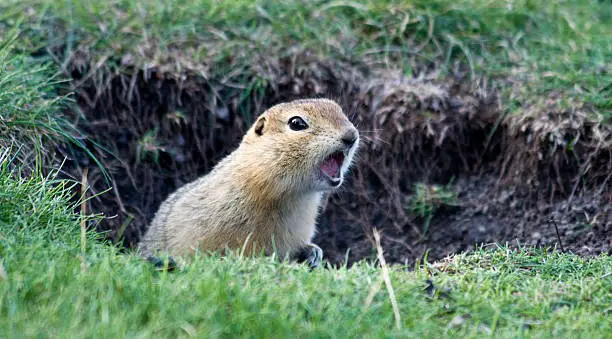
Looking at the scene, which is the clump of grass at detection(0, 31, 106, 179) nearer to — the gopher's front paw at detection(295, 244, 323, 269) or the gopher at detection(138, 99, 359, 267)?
the gopher at detection(138, 99, 359, 267)

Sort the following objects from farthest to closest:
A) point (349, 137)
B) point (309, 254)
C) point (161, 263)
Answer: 1. point (309, 254)
2. point (349, 137)
3. point (161, 263)

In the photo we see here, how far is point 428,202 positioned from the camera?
628 centimetres

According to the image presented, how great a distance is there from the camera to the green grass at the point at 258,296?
3.00 m

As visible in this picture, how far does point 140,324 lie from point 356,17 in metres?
4.51

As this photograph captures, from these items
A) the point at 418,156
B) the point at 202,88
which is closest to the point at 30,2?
the point at 202,88

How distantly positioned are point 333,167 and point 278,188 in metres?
0.38

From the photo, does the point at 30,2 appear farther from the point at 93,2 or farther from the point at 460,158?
the point at 460,158

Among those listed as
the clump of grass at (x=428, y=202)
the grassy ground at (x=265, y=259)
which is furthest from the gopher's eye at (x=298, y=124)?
the clump of grass at (x=428, y=202)

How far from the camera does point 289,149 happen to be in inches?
191

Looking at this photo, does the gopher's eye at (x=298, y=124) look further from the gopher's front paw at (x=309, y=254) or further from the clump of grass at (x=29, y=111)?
the clump of grass at (x=29, y=111)

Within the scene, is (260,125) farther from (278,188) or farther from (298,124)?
(278,188)

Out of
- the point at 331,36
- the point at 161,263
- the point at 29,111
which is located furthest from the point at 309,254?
the point at 331,36

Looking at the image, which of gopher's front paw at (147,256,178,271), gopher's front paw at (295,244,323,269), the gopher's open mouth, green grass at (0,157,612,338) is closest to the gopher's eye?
the gopher's open mouth

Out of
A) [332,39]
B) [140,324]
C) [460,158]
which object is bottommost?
[460,158]
